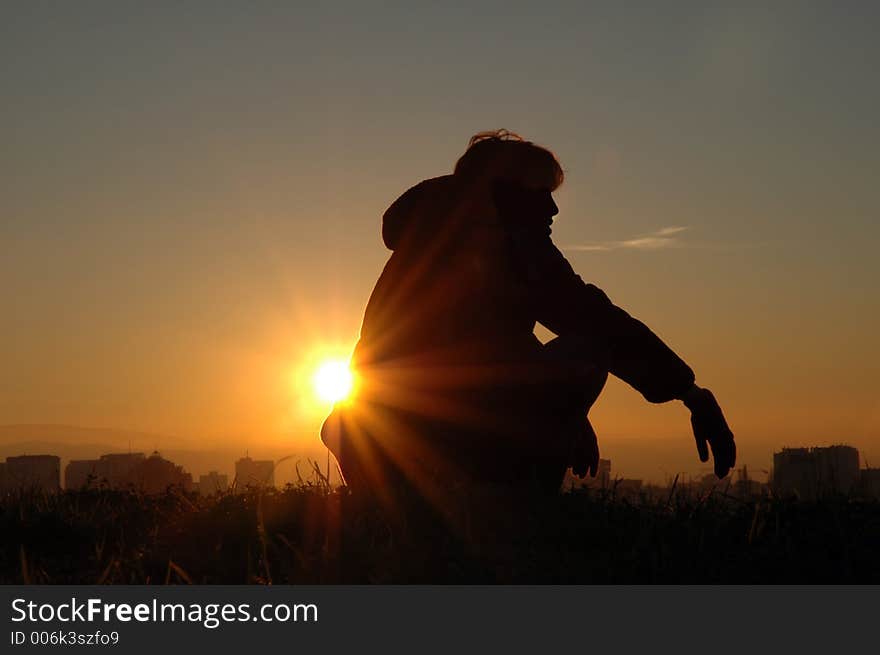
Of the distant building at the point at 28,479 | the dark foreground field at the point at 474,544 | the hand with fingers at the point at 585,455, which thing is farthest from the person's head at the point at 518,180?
the distant building at the point at 28,479

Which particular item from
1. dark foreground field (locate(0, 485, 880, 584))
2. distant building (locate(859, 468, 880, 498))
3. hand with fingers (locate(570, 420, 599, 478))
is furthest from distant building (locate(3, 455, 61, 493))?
distant building (locate(859, 468, 880, 498))

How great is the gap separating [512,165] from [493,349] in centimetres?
133

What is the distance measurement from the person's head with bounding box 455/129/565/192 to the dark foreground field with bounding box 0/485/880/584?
7.38 feet

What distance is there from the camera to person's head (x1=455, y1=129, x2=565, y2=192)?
24.7ft

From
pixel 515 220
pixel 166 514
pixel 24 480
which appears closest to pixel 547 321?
pixel 515 220

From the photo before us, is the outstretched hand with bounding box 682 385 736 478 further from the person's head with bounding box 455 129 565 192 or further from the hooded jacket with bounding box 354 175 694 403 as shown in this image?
the person's head with bounding box 455 129 565 192

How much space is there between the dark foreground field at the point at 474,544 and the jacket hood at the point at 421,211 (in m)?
1.97

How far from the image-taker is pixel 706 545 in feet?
19.4

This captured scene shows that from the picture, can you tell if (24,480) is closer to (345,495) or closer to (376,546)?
(345,495)

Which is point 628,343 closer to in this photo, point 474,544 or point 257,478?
point 474,544

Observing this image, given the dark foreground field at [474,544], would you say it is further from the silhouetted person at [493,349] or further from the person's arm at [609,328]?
the person's arm at [609,328]

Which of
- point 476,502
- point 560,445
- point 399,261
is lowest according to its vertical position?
point 476,502

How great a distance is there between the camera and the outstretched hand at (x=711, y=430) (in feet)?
25.5
